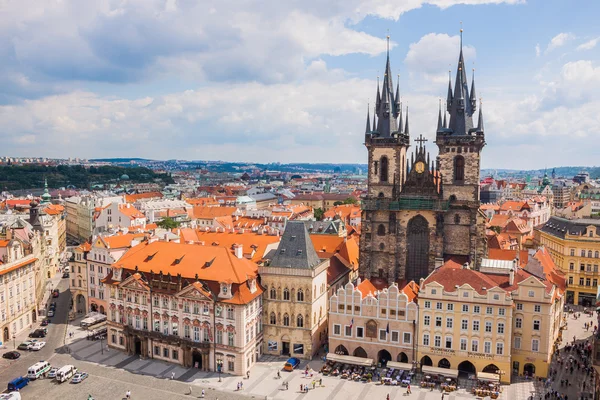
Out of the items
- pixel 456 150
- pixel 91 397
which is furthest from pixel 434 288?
pixel 91 397

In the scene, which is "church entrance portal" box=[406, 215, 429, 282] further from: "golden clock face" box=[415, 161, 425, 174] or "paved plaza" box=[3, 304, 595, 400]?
"paved plaza" box=[3, 304, 595, 400]

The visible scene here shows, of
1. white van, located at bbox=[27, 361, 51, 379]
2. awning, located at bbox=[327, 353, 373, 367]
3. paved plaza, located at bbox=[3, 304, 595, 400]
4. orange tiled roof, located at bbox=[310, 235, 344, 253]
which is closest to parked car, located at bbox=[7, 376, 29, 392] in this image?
paved plaza, located at bbox=[3, 304, 595, 400]

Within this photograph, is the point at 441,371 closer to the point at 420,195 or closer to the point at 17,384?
the point at 420,195

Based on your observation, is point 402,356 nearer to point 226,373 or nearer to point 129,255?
point 226,373

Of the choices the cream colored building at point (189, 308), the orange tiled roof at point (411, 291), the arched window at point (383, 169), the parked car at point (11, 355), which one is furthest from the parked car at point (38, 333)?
the arched window at point (383, 169)

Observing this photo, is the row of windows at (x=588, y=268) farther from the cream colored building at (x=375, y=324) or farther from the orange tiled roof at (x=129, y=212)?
the orange tiled roof at (x=129, y=212)

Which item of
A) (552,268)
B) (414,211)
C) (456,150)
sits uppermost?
(456,150)
